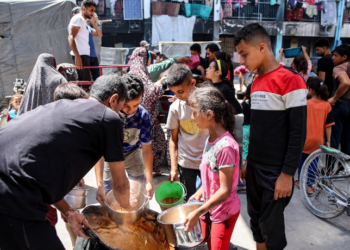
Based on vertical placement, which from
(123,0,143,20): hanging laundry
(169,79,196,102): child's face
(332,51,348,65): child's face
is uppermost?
(123,0,143,20): hanging laundry

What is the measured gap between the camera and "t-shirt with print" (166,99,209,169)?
8.38 feet

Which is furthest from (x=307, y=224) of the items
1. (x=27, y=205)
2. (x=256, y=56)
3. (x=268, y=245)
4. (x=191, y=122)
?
(x=27, y=205)

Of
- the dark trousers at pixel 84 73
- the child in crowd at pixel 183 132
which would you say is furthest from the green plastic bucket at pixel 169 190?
the dark trousers at pixel 84 73

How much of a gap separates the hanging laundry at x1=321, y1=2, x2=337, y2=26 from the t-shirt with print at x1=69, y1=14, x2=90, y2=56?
778 inches

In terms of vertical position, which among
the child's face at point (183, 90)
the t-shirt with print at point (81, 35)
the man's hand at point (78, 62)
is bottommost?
the child's face at point (183, 90)

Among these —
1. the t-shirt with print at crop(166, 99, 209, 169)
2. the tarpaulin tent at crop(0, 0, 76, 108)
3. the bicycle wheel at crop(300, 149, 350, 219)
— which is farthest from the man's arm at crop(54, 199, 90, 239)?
the tarpaulin tent at crop(0, 0, 76, 108)

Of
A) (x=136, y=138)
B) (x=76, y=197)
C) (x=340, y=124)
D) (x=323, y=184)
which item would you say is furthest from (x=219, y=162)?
(x=340, y=124)

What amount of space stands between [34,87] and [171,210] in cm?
222

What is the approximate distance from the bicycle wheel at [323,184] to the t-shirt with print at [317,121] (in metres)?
0.25

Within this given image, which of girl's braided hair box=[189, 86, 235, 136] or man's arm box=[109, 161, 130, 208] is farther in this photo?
girl's braided hair box=[189, 86, 235, 136]

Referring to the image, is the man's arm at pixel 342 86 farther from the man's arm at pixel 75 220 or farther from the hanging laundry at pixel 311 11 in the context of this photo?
the hanging laundry at pixel 311 11

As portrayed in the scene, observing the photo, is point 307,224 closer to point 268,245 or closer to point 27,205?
point 268,245

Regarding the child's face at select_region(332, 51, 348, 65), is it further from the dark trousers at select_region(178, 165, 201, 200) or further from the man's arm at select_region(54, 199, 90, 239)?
the man's arm at select_region(54, 199, 90, 239)

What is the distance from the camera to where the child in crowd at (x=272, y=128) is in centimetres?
178
